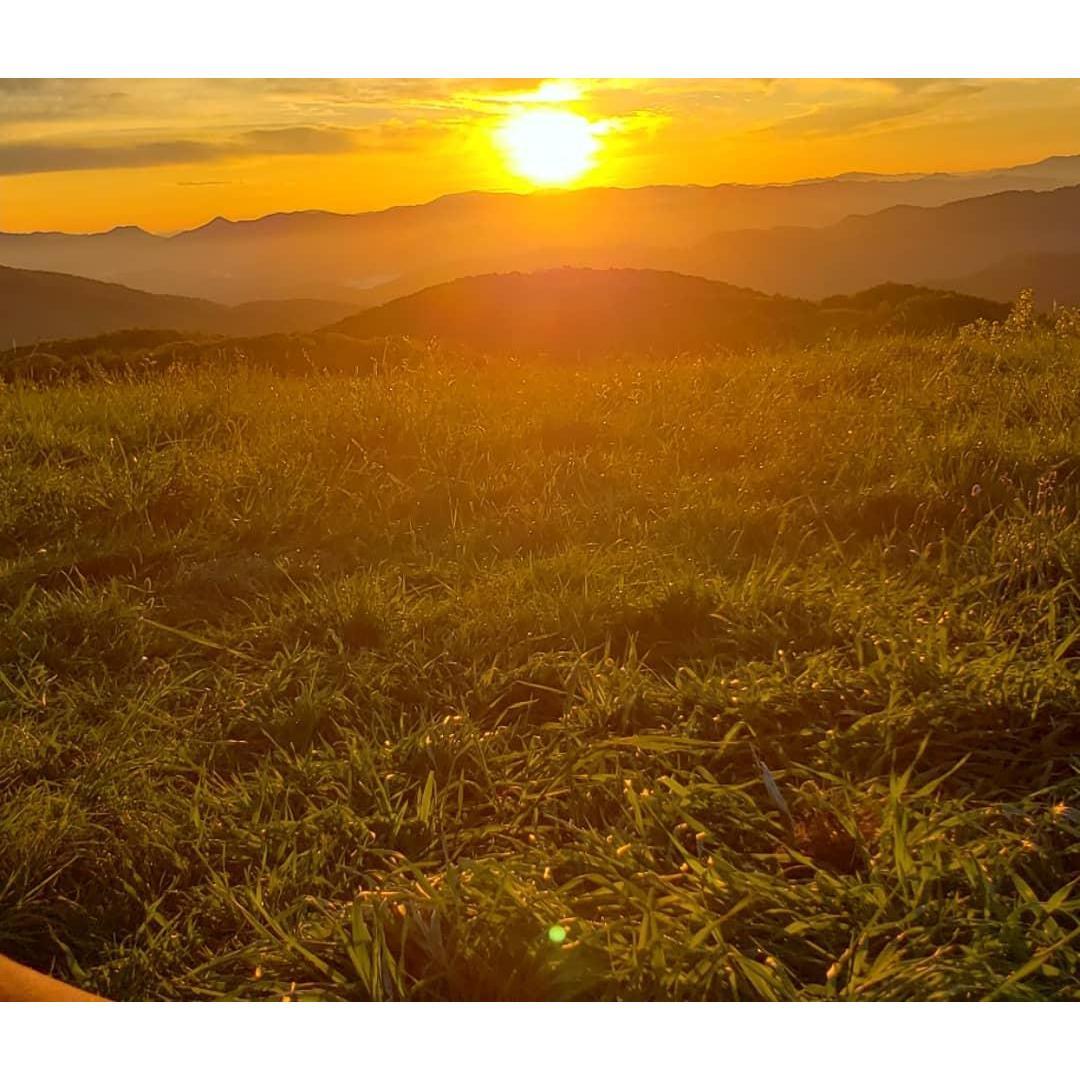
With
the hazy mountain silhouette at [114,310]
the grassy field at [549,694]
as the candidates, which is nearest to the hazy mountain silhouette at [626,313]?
the grassy field at [549,694]

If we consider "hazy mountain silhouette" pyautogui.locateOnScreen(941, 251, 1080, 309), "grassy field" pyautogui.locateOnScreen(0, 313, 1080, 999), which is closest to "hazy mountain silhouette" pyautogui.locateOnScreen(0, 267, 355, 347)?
"grassy field" pyautogui.locateOnScreen(0, 313, 1080, 999)

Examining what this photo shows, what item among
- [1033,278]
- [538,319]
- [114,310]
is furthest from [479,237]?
[1033,278]

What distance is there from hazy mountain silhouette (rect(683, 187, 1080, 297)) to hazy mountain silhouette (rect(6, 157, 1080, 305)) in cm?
2

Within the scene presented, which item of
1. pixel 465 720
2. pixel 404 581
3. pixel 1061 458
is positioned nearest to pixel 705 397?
pixel 1061 458

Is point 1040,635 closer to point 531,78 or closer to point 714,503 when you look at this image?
point 714,503

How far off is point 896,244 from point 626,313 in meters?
0.90

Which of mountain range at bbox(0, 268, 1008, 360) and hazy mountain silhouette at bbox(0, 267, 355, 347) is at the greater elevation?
hazy mountain silhouette at bbox(0, 267, 355, 347)

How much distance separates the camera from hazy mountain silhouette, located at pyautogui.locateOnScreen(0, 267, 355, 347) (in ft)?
10.2

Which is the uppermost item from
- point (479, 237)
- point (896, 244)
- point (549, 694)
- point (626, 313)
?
point (479, 237)

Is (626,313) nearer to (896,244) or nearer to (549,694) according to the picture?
(896,244)

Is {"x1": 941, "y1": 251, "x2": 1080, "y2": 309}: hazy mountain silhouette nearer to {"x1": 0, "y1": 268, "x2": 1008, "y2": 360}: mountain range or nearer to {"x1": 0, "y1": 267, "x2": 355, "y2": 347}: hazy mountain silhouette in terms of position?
{"x1": 0, "y1": 268, "x2": 1008, "y2": 360}: mountain range

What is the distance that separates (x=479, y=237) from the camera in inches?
110

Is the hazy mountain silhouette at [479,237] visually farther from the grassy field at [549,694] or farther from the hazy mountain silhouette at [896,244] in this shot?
the grassy field at [549,694]

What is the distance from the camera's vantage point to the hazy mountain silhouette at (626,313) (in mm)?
→ 3320
